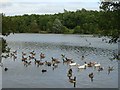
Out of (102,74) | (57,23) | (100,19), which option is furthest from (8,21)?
(57,23)

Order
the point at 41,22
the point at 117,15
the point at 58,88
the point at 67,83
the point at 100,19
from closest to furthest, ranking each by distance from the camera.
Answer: the point at 117,15 < the point at 100,19 < the point at 58,88 < the point at 67,83 < the point at 41,22

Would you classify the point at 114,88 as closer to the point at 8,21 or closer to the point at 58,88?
the point at 58,88

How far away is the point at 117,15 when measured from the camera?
527 inches

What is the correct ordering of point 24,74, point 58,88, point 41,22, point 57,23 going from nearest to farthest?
1. point 58,88
2. point 24,74
3. point 57,23
4. point 41,22

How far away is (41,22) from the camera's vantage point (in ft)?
504

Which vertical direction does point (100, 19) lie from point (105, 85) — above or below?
above

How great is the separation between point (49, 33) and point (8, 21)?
413 feet

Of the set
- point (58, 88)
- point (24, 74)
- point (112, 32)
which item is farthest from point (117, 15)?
point (24, 74)

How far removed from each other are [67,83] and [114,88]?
179 inches

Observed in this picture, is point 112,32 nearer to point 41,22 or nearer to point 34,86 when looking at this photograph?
point 34,86

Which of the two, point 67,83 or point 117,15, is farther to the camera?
point 67,83

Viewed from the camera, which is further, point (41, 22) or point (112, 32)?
point (41, 22)

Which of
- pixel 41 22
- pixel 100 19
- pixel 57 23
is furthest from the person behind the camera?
pixel 41 22

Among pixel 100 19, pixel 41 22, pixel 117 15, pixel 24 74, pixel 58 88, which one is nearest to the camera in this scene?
pixel 117 15
